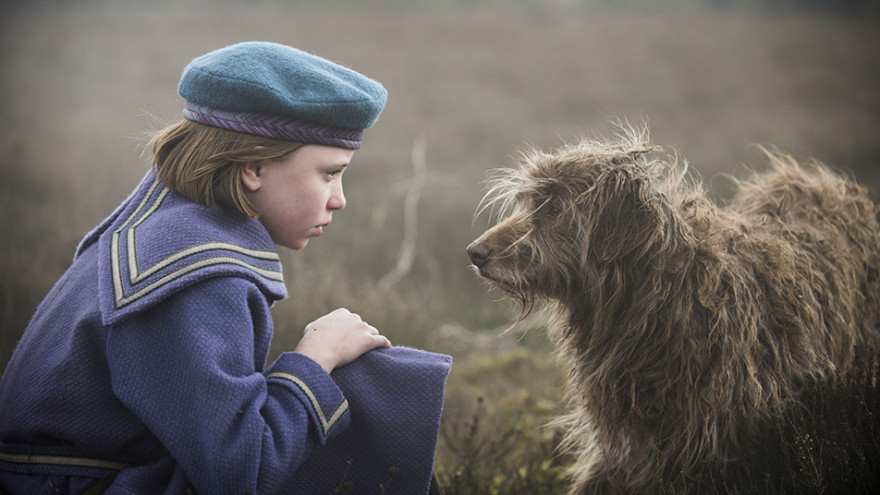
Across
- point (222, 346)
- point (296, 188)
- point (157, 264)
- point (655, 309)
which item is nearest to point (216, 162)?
point (296, 188)

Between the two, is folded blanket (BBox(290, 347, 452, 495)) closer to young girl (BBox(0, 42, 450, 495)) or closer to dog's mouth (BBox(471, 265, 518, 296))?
young girl (BBox(0, 42, 450, 495))

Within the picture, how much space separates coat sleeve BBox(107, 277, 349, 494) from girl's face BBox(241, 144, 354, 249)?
385 mm

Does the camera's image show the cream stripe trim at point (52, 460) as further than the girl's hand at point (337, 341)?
No

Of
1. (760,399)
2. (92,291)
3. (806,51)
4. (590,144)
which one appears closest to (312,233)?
(92,291)

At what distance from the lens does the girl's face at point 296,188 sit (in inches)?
88.4

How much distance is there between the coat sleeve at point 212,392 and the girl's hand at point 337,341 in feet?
0.59

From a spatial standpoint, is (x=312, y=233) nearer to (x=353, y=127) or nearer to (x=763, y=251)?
(x=353, y=127)

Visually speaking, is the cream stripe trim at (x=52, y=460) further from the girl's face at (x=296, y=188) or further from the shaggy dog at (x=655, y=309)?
the shaggy dog at (x=655, y=309)

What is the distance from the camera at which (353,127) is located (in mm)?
2361

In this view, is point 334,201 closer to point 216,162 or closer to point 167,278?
point 216,162

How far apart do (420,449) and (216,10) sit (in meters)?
21.4

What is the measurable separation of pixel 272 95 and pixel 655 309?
167 cm

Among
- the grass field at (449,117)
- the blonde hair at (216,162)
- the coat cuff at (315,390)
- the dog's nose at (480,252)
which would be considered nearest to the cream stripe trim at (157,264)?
the blonde hair at (216,162)

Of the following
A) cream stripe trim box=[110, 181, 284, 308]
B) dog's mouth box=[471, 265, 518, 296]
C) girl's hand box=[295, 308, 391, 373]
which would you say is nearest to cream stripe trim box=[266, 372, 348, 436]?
girl's hand box=[295, 308, 391, 373]
